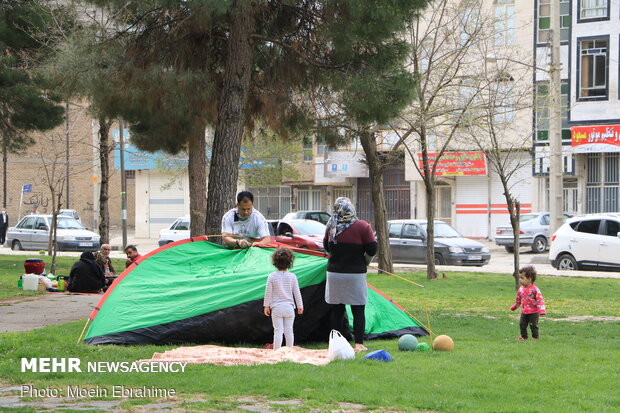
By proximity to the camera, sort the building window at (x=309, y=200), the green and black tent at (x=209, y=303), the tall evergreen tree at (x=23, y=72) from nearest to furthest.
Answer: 1. the green and black tent at (x=209, y=303)
2. the tall evergreen tree at (x=23, y=72)
3. the building window at (x=309, y=200)

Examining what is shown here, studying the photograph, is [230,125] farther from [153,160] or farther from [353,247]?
[153,160]

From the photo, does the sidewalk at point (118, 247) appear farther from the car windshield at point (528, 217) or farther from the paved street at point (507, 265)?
the car windshield at point (528, 217)

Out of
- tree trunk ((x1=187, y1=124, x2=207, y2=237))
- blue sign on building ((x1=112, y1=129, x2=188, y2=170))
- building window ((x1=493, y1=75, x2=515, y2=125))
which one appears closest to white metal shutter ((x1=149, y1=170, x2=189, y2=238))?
blue sign on building ((x1=112, y1=129, x2=188, y2=170))

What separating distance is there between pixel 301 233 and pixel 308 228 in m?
0.50

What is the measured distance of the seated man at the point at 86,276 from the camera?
1648 cm

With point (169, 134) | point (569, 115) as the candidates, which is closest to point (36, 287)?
point (169, 134)

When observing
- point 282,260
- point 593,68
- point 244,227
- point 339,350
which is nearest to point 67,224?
point 593,68

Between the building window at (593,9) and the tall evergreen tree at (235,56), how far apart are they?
78.4 ft

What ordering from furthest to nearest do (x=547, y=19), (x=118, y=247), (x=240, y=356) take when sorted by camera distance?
(x=118, y=247), (x=547, y=19), (x=240, y=356)

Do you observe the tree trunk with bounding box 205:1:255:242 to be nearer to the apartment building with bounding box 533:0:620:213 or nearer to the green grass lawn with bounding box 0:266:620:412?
the green grass lawn with bounding box 0:266:620:412

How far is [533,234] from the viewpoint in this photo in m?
33.7

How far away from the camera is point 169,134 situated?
59.4 ft

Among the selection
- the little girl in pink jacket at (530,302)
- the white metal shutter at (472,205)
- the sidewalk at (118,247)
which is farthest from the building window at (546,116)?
the sidewalk at (118,247)

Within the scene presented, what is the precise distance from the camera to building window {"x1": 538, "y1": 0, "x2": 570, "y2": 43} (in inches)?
1475
